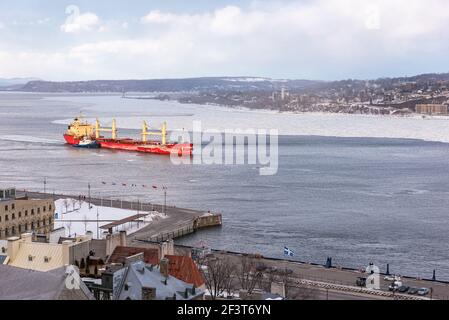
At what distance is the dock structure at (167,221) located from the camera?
1469 cm

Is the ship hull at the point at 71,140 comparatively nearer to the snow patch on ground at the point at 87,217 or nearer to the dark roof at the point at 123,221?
the snow patch on ground at the point at 87,217

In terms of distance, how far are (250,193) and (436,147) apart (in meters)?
17.7

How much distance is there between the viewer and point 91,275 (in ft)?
28.0

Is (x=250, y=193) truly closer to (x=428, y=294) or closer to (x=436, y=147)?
(x=428, y=294)

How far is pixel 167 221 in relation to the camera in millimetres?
16062

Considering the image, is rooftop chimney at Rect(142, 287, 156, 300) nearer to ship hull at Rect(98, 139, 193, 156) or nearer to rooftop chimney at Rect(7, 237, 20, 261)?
rooftop chimney at Rect(7, 237, 20, 261)

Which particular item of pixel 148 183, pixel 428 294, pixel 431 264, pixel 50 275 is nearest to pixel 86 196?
pixel 148 183

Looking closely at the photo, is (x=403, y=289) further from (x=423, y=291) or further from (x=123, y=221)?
(x=123, y=221)

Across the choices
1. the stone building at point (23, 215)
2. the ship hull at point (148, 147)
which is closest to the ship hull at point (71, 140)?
the ship hull at point (148, 147)

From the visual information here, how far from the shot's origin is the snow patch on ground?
1489cm

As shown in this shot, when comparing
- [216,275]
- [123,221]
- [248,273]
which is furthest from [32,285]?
[123,221]

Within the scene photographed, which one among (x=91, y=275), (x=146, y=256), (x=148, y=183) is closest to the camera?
(x=91, y=275)

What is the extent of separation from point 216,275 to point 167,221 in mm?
6620

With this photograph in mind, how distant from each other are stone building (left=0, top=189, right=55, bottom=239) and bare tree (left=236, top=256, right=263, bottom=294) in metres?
3.59
